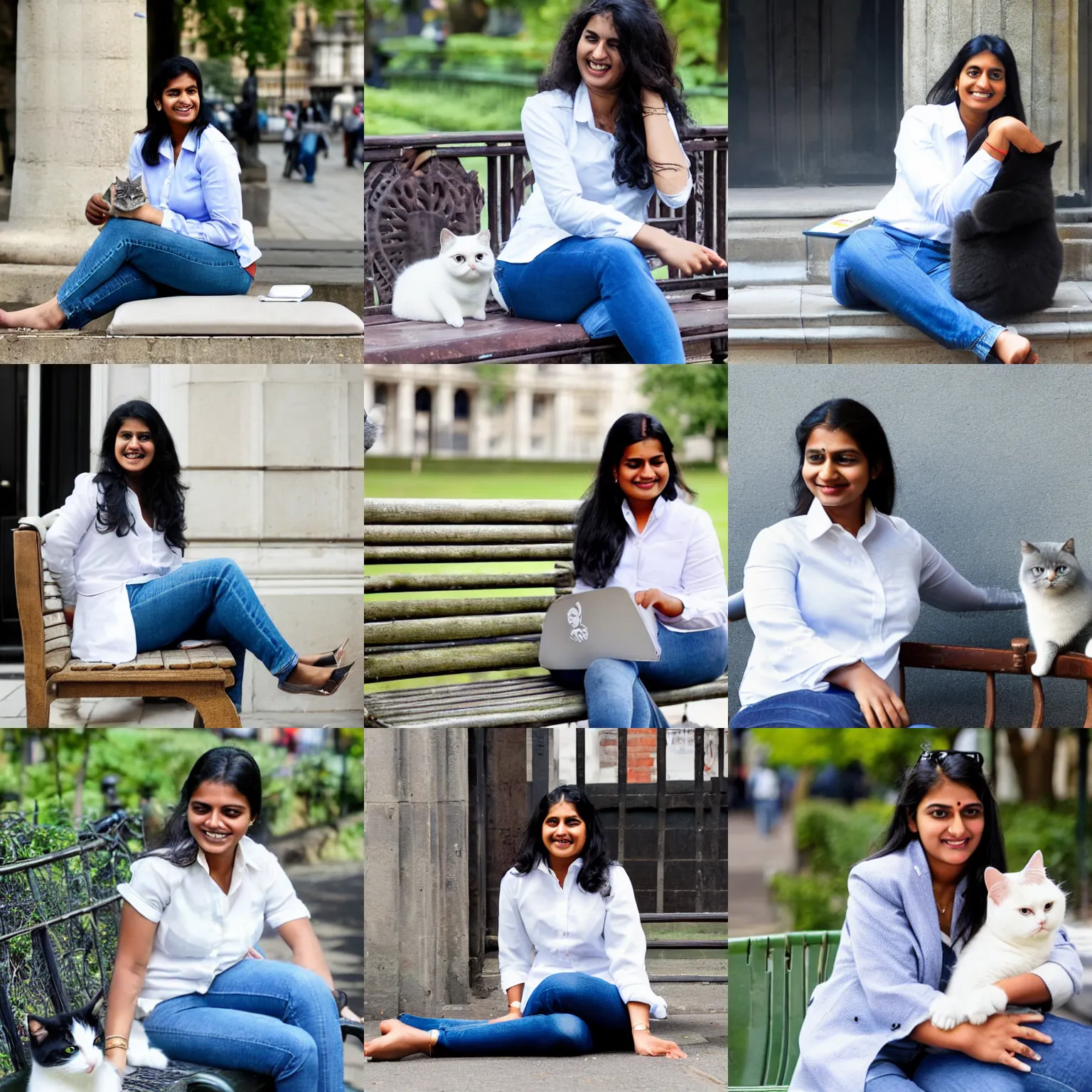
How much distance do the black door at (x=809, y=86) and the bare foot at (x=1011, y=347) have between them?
88cm

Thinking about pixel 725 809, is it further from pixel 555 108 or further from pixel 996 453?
pixel 555 108

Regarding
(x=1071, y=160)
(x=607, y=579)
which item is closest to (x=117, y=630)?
(x=607, y=579)

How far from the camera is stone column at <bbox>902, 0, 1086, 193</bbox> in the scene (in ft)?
19.0

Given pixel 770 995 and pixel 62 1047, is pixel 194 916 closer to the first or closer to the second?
pixel 62 1047

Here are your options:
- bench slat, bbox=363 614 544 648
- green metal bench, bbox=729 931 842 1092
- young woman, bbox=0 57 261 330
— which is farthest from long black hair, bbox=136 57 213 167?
green metal bench, bbox=729 931 842 1092

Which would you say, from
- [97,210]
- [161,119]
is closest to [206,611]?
[97,210]

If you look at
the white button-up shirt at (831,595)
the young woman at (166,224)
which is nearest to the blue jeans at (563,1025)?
the white button-up shirt at (831,595)

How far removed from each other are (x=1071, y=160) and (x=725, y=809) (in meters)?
2.60

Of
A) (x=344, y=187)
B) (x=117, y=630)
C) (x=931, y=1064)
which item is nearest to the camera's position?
(x=931, y=1064)

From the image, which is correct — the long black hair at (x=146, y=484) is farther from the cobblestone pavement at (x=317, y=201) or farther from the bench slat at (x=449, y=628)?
the cobblestone pavement at (x=317, y=201)

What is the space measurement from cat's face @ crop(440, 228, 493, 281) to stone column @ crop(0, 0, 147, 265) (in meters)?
1.39

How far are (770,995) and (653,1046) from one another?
1.75 feet

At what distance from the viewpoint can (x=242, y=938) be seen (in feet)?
16.2

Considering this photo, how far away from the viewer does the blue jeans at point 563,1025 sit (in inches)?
211
